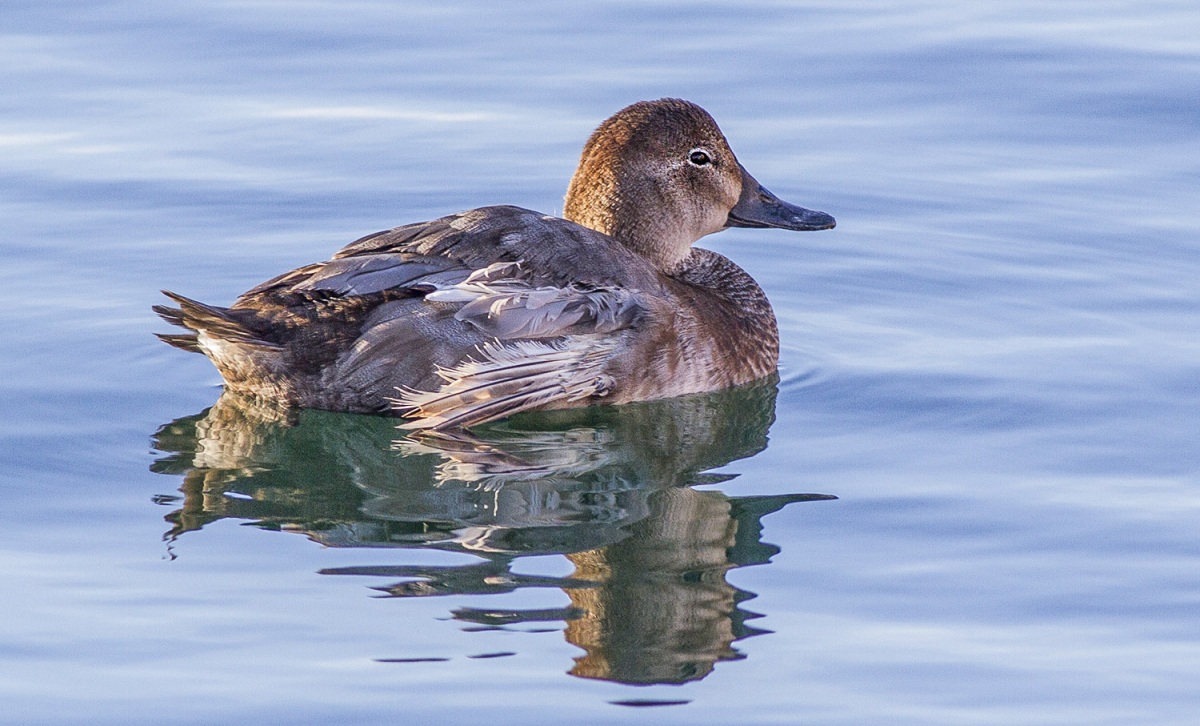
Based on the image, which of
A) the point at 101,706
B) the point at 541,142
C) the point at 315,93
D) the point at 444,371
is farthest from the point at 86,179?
the point at 101,706

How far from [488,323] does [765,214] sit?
1631 millimetres

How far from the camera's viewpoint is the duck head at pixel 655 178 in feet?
22.5

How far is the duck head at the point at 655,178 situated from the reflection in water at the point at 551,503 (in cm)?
69

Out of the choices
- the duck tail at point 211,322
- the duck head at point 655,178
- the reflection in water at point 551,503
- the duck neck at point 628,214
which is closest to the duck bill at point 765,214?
the duck head at point 655,178

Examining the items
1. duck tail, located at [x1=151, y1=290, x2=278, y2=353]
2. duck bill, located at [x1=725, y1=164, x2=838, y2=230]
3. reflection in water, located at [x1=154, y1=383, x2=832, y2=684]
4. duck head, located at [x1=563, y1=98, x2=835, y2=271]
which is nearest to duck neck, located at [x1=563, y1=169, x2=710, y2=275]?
duck head, located at [x1=563, y1=98, x2=835, y2=271]

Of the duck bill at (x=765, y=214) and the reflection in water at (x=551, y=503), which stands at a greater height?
the duck bill at (x=765, y=214)

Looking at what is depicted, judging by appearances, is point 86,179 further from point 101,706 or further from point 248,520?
point 101,706

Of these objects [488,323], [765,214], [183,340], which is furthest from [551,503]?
[765,214]

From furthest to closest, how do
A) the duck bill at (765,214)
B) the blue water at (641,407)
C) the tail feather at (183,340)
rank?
the duck bill at (765,214) < the tail feather at (183,340) < the blue water at (641,407)

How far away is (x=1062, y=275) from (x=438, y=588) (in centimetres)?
378

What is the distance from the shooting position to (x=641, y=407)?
6516 mm

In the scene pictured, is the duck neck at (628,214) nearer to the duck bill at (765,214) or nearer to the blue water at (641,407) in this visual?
the duck bill at (765,214)

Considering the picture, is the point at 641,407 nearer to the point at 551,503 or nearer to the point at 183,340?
→ the point at 551,503

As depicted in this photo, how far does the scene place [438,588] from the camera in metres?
4.89
